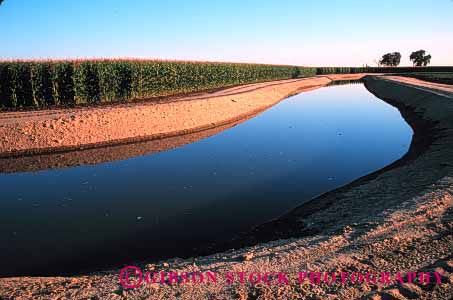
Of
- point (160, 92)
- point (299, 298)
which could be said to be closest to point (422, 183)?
point (299, 298)

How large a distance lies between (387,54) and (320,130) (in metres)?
144

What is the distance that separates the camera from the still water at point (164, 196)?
24.9 feet

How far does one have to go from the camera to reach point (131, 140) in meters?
19.3

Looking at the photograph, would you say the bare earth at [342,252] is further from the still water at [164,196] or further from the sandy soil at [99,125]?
the sandy soil at [99,125]

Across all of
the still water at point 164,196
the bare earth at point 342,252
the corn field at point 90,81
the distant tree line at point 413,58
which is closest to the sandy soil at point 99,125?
the still water at point 164,196

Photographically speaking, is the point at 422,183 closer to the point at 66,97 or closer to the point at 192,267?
the point at 192,267

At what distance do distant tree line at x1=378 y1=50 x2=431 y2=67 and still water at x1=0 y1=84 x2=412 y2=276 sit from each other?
414 ft

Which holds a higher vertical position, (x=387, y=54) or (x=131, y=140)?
(x=387, y=54)

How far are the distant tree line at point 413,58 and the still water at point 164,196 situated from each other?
126 meters

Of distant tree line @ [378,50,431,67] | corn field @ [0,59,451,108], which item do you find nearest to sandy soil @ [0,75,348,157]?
corn field @ [0,59,451,108]

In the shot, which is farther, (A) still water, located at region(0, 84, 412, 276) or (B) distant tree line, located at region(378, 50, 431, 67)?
(B) distant tree line, located at region(378, 50, 431, 67)

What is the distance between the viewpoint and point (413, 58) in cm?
12888

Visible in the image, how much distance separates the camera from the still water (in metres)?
7.60

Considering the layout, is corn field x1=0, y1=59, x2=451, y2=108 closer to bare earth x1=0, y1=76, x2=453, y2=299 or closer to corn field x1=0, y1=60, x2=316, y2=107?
corn field x1=0, y1=60, x2=316, y2=107
